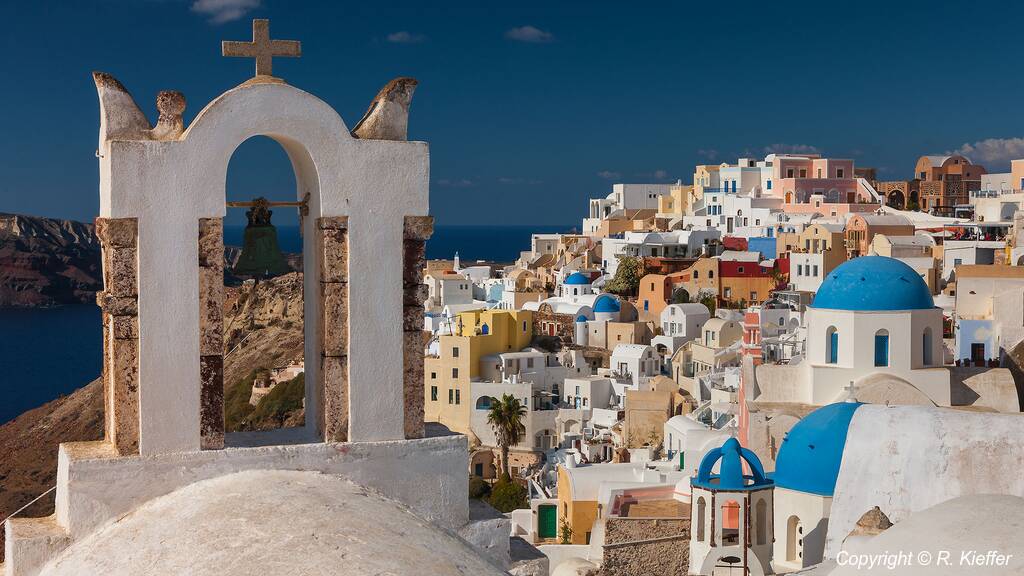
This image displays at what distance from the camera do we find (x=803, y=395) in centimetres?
1898

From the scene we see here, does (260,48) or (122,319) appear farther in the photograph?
(260,48)

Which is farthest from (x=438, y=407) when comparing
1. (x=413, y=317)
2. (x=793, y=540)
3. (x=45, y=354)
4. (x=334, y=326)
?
(x=45, y=354)

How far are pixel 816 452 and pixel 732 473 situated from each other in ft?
3.77

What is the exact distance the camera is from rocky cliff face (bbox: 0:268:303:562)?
21984 mm

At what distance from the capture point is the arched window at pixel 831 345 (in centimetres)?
1884

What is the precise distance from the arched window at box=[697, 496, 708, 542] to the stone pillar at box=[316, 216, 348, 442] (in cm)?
1017

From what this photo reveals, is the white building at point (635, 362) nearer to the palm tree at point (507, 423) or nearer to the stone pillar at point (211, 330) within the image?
the palm tree at point (507, 423)

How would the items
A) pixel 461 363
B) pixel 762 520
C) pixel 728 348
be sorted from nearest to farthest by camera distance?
pixel 762 520, pixel 728 348, pixel 461 363

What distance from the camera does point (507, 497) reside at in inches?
1151

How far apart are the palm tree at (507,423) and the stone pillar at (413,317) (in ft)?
95.1

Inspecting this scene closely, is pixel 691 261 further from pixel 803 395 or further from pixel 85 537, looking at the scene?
pixel 85 537

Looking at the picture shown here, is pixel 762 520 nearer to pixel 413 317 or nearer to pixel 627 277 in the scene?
pixel 413 317

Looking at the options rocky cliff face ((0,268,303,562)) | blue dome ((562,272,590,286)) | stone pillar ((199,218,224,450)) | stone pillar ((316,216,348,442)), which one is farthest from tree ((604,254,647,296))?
stone pillar ((199,218,224,450))
